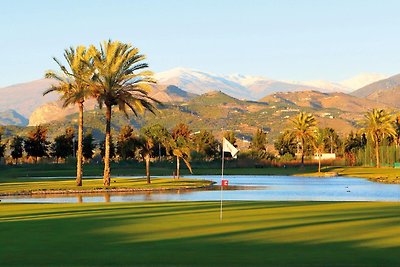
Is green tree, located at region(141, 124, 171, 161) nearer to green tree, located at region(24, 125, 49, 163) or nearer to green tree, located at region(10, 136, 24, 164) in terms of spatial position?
green tree, located at region(24, 125, 49, 163)

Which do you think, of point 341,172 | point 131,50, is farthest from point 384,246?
point 341,172

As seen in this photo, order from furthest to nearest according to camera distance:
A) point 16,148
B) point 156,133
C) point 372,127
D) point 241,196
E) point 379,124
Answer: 1. point 372,127
2. point 16,148
3. point 379,124
4. point 156,133
5. point 241,196

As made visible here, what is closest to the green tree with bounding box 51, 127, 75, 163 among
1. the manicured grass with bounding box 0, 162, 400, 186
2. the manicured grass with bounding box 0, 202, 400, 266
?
the manicured grass with bounding box 0, 162, 400, 186

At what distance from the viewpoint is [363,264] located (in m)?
18.2

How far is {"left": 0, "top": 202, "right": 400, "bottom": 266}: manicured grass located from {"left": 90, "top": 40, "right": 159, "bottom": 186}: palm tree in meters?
31.8

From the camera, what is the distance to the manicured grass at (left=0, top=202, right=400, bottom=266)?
1930 centimetres

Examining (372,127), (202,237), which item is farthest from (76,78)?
(372,127)

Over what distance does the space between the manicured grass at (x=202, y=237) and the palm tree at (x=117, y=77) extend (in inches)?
1254

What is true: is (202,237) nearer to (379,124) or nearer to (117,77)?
(117,77)

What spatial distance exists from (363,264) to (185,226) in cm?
1073

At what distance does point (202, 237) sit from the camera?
24.1m

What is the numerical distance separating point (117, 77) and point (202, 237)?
153 ft

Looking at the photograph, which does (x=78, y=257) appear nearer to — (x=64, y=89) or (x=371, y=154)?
(x=64, y=89)

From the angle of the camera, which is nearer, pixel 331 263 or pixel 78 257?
pixel 331 263
